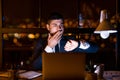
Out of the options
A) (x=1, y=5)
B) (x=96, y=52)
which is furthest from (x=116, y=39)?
(x=1, y=5)

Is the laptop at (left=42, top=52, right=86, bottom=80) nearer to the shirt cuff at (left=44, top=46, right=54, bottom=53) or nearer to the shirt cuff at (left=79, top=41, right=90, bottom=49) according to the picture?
the shirt cuff at (left=44, top=46, right=54, bottom=53)

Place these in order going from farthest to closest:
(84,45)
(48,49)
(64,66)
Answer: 1. (84,45)
2. (48,49)
3. (64,66)

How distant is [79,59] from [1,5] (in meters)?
2.31

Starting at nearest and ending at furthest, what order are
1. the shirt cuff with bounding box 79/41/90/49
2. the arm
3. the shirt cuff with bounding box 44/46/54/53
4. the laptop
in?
the laptop
the shirt cuff with bounding box 44/46/54/53
the arm
the shirt cuff with bounding box 79/41/90/49

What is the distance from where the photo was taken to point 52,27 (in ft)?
14.3

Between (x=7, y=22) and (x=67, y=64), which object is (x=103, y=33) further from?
(x=7, y=22)

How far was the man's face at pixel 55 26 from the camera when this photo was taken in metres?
4.35

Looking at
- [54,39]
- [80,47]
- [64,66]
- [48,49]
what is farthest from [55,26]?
[64,66]

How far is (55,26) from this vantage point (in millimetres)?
4359

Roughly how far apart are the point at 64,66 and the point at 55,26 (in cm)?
185

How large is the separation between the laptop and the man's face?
1.79 metres

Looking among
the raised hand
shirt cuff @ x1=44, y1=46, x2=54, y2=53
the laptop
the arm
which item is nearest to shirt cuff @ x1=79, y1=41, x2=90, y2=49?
the arm

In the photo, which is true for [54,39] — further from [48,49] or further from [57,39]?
[48,49]

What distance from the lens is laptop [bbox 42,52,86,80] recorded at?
2.55 meters
